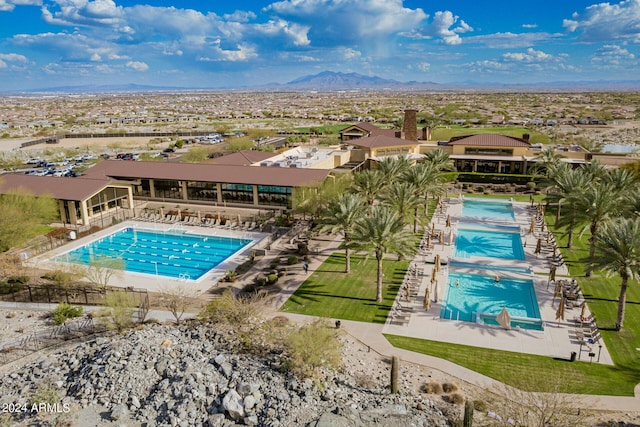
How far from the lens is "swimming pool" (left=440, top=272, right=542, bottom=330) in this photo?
23.8 m

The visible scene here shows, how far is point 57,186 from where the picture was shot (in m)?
40.9

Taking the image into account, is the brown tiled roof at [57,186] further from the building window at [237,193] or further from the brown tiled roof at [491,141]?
the brown tiled roof at [491,141]

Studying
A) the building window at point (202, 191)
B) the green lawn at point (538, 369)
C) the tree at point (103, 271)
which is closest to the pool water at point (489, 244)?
the green lawn at point (538, 369)

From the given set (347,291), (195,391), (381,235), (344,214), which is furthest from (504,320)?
(195,391)

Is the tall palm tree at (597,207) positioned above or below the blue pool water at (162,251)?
above

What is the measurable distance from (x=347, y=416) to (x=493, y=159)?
165ft

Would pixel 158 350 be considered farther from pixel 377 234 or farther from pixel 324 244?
pixel 324 244

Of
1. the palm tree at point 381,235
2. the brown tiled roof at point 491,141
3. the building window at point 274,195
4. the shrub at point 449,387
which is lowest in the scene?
the shrub at point 449,387

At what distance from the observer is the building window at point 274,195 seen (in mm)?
43156

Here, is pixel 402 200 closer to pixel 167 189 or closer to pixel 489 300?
pixel 489 300

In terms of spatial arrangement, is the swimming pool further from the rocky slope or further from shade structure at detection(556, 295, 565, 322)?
the rocky slope

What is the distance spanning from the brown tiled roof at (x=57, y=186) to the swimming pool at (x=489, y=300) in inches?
1209

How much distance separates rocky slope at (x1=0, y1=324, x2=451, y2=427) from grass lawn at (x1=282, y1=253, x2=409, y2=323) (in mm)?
3728

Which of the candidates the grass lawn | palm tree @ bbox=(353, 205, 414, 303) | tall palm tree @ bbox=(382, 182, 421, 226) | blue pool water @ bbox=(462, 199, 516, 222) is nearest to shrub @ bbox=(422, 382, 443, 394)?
the grass lawn
